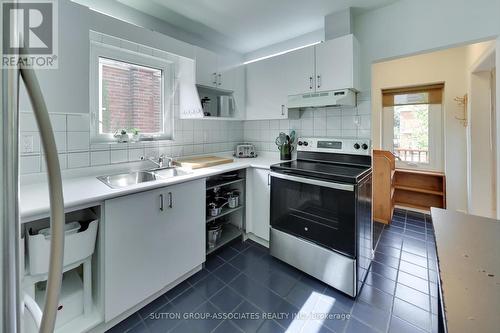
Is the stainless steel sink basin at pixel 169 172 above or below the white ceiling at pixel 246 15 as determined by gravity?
below

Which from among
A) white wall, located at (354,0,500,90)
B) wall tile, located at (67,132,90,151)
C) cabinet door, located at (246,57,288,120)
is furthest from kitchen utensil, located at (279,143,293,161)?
wall tile, located at (67,132,90,151)

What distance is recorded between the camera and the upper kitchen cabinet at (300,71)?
7.48ft

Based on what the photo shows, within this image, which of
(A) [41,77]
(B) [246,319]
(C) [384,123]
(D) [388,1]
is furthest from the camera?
(C) [384,123]

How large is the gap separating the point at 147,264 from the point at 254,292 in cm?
84

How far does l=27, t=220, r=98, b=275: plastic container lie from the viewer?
1162 mm

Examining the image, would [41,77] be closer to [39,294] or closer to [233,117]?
[39,294]

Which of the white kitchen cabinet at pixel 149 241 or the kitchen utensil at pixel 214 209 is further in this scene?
the kitchen utensil at pixel 214 209

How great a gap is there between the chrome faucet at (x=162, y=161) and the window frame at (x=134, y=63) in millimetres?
206

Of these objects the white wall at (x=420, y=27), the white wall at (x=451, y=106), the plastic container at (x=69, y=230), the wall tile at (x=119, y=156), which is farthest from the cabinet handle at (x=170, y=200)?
the white wall at (x=451, y=106)

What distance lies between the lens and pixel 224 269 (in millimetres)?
2098

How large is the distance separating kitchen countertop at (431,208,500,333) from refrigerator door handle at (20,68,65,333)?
0.80m

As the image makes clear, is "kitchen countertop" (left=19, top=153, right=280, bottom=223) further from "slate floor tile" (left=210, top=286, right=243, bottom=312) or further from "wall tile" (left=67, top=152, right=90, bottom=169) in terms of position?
"slate floor tile" (left=210, top=286, right=243, bottom=312)

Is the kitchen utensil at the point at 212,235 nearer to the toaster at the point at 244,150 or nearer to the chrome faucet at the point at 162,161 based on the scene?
the chrome faucet at the point at 162,161

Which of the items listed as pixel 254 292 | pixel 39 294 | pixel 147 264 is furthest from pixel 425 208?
pixel 39 294
